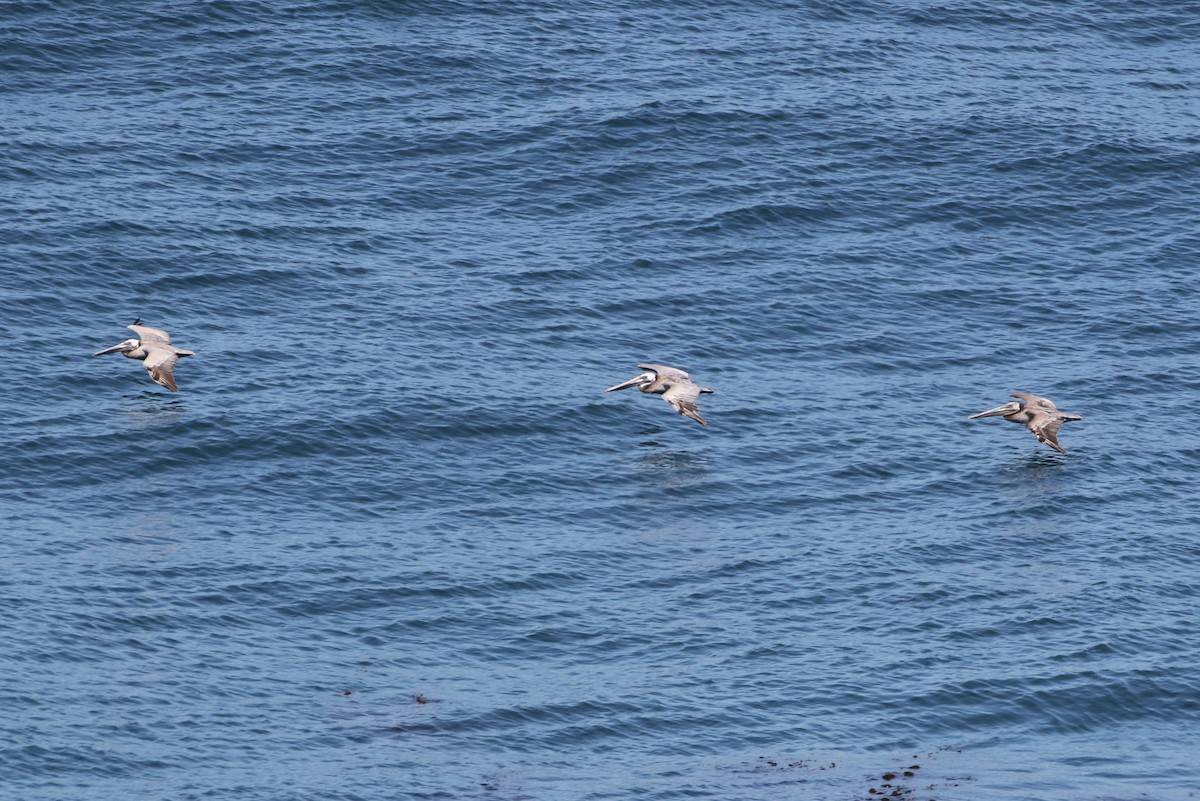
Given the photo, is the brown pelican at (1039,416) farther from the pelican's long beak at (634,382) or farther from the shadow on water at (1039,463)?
the pelican's long beak at (634,382)

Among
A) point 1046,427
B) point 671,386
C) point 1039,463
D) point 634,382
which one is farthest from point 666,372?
point 1039,463

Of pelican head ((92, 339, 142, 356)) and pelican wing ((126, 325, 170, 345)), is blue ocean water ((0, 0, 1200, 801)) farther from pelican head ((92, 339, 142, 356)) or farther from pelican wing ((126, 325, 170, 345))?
pelican wing ((126, 325, 170, 345))

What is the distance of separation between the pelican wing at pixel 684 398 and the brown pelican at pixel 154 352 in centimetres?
1885

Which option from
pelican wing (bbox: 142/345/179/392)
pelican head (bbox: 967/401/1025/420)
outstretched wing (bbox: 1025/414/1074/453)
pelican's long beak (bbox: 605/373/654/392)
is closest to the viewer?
outstretched wing (bbox: 1025/414/1074/453)

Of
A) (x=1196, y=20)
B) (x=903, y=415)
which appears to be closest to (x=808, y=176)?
(x=903, y=415)

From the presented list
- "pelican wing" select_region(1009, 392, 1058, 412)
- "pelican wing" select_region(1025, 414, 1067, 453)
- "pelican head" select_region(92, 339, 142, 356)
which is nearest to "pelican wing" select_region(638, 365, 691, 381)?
"pelican wing" select_region(1009, 392, 1058, 412)

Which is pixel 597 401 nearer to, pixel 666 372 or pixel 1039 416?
pixel 666 372

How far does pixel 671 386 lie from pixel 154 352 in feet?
67.0

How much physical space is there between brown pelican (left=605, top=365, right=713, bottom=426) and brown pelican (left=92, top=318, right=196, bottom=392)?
56.2 feet

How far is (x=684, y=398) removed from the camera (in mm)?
75062

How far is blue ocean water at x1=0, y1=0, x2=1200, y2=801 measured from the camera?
56.3m

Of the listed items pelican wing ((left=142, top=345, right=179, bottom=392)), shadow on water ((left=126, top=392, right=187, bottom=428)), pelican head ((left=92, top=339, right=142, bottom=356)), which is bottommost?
shadow on water ((left=126, top=392, right=187, bottom=428))

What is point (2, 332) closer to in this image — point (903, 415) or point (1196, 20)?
point (903, 415)

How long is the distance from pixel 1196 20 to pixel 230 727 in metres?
87.2
